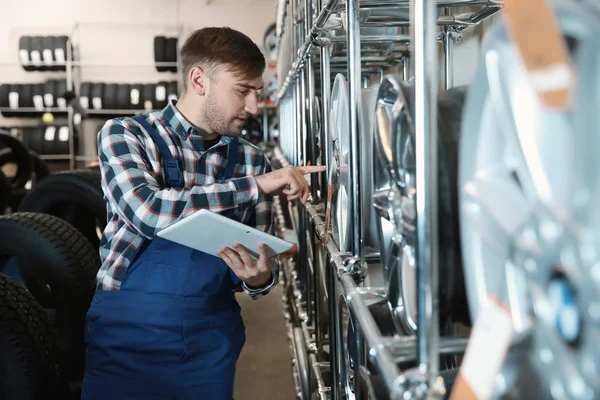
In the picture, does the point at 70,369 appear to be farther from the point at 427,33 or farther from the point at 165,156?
the point at 427,33

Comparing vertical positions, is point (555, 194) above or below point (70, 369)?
above

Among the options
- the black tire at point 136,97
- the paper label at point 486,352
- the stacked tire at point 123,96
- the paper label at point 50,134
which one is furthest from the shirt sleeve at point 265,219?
the paper label at point 50,134

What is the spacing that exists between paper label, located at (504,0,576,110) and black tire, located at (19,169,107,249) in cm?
300

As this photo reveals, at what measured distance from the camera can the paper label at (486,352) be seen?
537 mm

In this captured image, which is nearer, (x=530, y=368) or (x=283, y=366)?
(x=530, y=368)

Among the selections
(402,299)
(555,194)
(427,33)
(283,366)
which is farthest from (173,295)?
(283,366)

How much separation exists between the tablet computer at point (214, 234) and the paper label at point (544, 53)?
2.92 ft

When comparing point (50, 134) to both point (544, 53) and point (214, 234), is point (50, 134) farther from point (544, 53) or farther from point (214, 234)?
point (544, 53)

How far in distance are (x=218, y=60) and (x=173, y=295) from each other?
59 cm

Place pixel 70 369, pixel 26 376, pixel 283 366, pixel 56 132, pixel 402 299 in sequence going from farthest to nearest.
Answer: pixel 56 132 → pixel 283 366 → pixel 70 369 → pixel 26 376 → pixel 402 299

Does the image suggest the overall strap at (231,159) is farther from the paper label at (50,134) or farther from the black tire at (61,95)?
the black tire at (61,95)

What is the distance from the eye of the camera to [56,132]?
29.6 feet

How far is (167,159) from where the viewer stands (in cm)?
168

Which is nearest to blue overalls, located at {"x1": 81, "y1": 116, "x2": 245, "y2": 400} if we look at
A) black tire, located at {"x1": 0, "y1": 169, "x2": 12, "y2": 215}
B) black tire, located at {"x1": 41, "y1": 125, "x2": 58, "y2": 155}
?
black tire, located at {"x1": 0, "y1": 169, "x2": 12, "y2": 215}
